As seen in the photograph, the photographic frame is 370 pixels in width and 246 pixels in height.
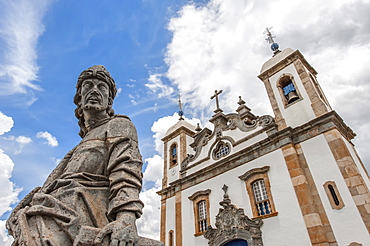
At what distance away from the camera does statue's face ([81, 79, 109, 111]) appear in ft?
8.82

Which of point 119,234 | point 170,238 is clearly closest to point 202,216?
point 170,238

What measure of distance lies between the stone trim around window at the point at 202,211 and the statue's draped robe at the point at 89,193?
11.2 metres

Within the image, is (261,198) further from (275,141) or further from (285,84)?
(285,84)

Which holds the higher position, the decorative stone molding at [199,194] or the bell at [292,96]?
the bell at [292,96]

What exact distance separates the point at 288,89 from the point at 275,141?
344cm

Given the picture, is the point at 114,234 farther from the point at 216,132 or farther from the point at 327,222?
the point at 216,132

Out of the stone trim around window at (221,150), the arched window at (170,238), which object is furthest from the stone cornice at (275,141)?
the arched window at (170,238)

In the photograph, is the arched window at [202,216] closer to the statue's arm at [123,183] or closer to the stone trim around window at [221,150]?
the stone trim around window at [221,150]

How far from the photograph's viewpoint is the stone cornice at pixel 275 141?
1054 centimetres

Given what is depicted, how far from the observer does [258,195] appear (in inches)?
444

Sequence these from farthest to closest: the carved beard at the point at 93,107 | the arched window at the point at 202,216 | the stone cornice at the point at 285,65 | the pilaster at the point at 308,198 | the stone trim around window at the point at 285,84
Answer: the stone cornice at the point at 285,65 → the arched window at the point at 202,216 → the stone trim around window at the point at 285,84 → the pilaster at the point at 308,198 → the carved beard at the point at 93,107

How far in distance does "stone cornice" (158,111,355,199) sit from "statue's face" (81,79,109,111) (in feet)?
32.9

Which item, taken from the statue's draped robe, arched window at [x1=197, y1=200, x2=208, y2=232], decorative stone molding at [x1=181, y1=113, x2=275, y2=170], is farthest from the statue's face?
arched window at [x1=197, y1=200, x2=208, y2=232]

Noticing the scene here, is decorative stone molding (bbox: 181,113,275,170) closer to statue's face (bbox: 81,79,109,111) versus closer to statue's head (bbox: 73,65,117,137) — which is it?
statue's head (bbox: 73,65,117,137)
